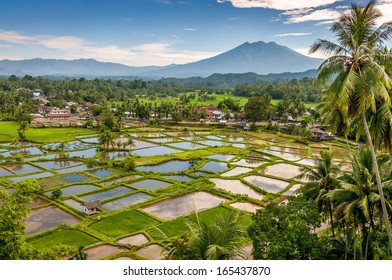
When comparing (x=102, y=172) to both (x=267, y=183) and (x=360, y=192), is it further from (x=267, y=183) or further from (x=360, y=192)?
(x=360, y=192)

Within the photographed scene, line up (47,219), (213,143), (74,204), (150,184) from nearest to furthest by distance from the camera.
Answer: (47,219), (74,204), (150,184), (213,143)

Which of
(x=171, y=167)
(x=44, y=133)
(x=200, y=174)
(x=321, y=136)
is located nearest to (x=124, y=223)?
(x=200, y=174)

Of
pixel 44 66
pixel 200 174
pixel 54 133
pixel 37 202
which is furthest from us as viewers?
pixel 54 133

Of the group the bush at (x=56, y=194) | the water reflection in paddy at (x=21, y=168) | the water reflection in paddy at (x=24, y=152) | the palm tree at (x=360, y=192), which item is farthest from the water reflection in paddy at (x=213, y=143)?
the palm tree at (x=360, y=192)

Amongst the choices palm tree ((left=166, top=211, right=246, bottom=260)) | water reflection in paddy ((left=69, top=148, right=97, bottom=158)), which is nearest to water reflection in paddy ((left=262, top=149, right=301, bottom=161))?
water reflection in paddy ((left=69, top=148, right=97, bottom=158))

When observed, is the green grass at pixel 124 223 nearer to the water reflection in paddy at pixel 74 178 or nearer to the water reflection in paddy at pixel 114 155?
the water reflection in paddy at pixel 74 178

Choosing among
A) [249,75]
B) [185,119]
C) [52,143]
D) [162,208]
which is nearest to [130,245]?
[162,208]

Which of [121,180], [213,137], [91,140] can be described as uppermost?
[213,137]

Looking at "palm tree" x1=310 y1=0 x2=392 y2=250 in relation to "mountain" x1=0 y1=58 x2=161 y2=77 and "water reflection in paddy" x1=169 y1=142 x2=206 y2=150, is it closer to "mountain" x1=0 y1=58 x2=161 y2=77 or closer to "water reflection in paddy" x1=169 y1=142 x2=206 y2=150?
"mountain" x1=0 y1=58 x2=161 y2=77
